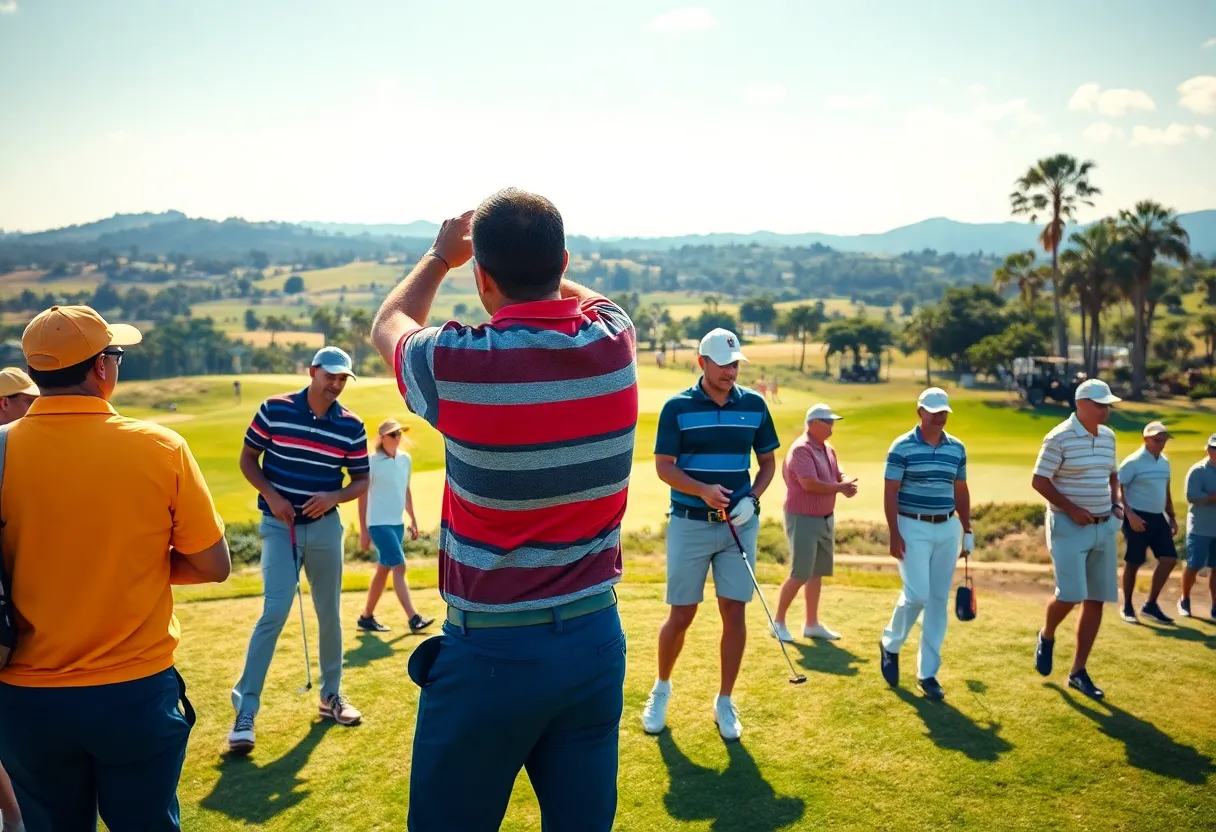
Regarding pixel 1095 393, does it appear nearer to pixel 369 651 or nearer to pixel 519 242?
pixel 519 242

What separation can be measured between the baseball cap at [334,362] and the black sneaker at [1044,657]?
5.89 meters

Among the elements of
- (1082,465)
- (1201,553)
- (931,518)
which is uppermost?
(1082,465)

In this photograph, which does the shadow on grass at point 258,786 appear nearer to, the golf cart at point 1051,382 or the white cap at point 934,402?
the white cap at point 934,402

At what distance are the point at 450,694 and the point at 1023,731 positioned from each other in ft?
16.9

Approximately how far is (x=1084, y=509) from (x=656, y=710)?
3816 millimetres

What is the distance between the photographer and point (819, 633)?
8.32 metres

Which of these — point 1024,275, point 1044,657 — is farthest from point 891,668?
point 1024,275

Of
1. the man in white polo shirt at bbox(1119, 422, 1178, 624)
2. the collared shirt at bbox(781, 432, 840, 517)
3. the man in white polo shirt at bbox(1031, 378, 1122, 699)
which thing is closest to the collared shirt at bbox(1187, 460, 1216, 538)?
the man in white polo shirt at bbox(1119, 422, 1178, 624)

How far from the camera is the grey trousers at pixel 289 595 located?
5.78 meters

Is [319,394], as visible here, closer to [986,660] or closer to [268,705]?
[268,705]

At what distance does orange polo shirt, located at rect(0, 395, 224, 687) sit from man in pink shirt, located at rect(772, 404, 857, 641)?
6243 mm

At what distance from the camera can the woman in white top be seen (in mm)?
8547

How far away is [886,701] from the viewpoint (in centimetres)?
651

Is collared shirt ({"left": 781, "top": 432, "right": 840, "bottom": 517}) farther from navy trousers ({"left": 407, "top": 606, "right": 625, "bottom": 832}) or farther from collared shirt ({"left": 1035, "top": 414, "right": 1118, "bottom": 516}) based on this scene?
navy trousers ({"left": 407, "top": 606, "right": 625, "bottom": 832})
